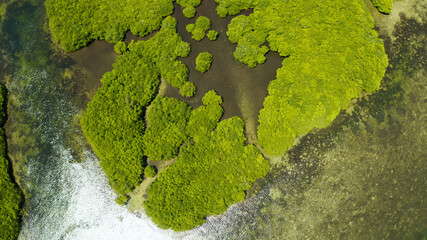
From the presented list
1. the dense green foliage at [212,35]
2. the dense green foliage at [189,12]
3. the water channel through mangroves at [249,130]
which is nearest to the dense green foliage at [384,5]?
the water channel through mangroves at [249,130]

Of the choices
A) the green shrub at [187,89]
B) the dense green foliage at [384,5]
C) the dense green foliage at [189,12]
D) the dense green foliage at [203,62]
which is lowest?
the green shrub at [187,89]

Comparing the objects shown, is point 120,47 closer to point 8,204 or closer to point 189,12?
point 189,12

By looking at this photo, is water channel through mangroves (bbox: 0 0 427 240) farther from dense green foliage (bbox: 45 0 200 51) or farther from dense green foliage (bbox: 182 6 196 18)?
dense green foliage (bbox: 45 0 200 51)

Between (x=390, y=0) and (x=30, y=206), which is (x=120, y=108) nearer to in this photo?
(x=30, y=206)

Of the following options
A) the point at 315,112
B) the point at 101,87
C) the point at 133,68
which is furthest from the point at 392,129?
the point at 101,87

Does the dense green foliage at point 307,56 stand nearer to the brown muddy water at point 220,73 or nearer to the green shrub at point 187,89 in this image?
the brown muddy water at point 220,73

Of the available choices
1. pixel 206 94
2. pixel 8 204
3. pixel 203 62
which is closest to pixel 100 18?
pixel 203 62
